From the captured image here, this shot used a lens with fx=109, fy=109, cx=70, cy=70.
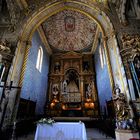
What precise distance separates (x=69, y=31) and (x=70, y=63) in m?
4.47

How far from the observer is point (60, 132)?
450 cm

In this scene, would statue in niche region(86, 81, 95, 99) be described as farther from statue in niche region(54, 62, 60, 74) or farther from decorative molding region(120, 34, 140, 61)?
decorative molding region(120, 34, 140, 61)

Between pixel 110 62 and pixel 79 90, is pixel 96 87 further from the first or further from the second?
pixel 110 62

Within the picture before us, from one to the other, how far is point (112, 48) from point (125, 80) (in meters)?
2.38

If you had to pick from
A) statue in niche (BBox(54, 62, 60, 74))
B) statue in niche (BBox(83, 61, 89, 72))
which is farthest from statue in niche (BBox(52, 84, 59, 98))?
statue in niche (BBox(83, 61, 89, 72))

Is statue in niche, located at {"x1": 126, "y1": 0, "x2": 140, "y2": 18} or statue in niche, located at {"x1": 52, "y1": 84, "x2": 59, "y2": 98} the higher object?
statue in niche, located at {"x1": 126, "y1": 0, "x2": 140, "y2": 18}

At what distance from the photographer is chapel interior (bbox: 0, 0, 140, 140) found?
5.67m

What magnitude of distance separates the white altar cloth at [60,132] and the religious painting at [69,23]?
1091cm

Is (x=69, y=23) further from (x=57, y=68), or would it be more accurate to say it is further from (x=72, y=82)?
(x=72, y=82)

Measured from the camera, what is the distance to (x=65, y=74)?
1523 cm

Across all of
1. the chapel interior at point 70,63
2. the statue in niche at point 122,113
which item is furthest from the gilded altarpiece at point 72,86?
the statue in niche at point 122,113

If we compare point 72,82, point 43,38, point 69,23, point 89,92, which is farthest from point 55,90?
point 69,23

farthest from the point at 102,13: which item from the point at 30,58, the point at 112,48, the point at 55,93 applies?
the point at 55,93

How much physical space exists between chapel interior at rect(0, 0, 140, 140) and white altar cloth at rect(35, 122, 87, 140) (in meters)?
1.34
